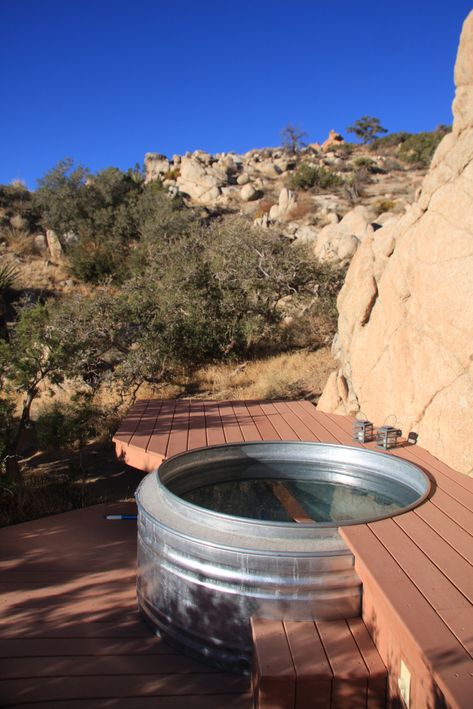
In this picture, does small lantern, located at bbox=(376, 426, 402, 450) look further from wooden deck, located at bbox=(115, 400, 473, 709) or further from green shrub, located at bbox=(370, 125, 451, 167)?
green shrub, located at bbox=(370, 125, 451, 167)

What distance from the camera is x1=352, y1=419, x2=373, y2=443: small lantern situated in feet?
17.2

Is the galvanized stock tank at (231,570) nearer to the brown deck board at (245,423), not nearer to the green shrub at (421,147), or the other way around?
the brown deck board at (245,423)

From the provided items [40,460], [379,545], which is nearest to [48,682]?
[379,545]

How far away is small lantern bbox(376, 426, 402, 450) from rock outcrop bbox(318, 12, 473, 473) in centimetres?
29

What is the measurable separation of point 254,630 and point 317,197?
78.1 ft

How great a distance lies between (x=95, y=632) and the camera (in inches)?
137

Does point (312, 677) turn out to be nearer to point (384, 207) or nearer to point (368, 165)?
point (384, 207)

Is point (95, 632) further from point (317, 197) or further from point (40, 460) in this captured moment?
point (317, 197)

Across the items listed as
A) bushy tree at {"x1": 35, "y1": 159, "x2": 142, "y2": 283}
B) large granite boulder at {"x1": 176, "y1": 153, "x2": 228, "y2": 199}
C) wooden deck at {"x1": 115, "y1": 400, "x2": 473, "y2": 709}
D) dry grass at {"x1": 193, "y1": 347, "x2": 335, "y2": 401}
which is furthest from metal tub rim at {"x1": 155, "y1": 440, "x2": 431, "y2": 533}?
large granite boulder at {"x1": 176, "y1": 153, "x2": 228, "y2": 199}

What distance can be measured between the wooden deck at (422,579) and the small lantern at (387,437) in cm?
9

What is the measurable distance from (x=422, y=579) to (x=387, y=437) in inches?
89.8

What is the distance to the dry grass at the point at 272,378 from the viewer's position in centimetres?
855

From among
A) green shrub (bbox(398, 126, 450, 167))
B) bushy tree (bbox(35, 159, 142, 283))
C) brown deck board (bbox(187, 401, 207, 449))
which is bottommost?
brown deck board (bbox(187, 401, 207, 449))

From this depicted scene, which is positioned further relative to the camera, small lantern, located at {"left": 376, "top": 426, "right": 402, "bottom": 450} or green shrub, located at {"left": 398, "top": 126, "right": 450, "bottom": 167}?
green shrub, located at {"left": 398, "top": 126, "right": 450, "bottom": 167}
